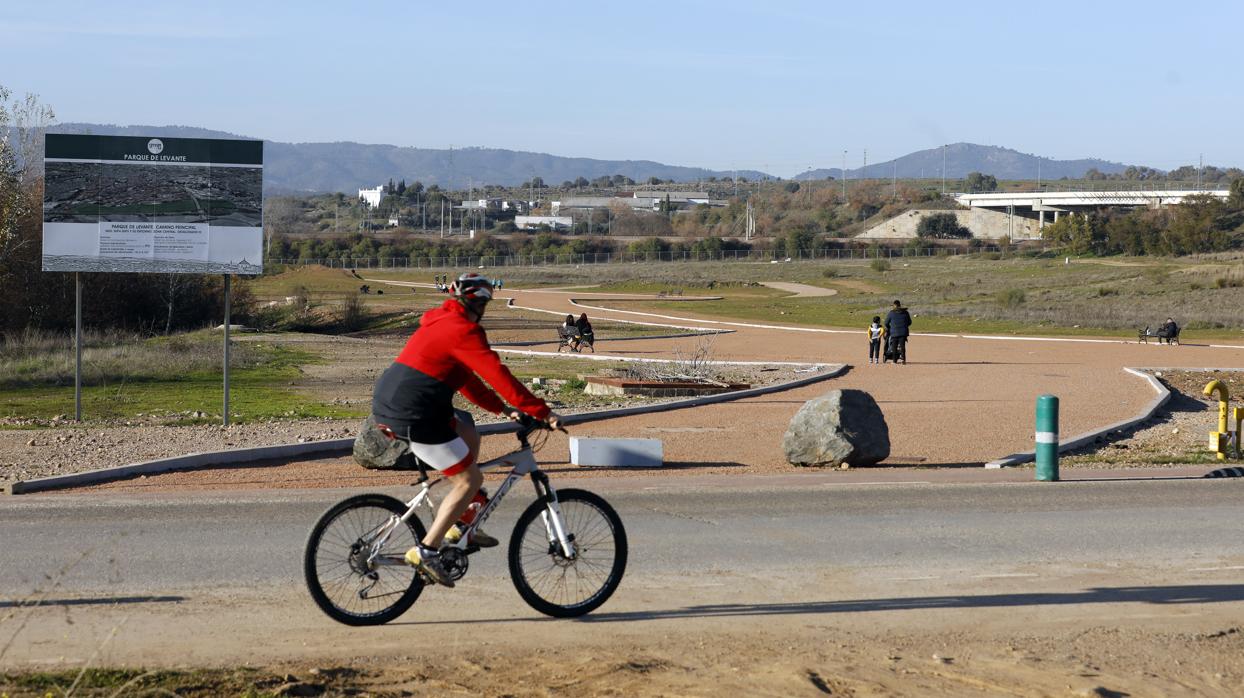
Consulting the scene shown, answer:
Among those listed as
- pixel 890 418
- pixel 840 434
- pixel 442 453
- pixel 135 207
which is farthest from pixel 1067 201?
pixel 442 453

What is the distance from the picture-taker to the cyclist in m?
7.07

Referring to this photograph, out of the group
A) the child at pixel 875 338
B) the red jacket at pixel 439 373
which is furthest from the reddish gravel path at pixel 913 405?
the red jacket at pixel 439 373

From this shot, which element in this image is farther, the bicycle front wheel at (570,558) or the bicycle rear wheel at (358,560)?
the bicycle front wheel at (570,558)

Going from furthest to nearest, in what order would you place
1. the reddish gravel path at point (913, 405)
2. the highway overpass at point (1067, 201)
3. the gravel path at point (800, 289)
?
the highway overpass at point (1067, 201), the gravel path at point (800, 289), the reddish gravel path at point (913, 405)

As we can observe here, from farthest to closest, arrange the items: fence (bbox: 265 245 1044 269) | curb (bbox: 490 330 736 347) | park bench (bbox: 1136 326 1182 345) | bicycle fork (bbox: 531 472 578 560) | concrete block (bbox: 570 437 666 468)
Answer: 1. fence (bbox: 265 245 1044 269)
2. park bench (bbox: 1136 326 1182 345)
3. curb (bbox: 490 330 736 347)
4. concrete block (bbox: 570 437 666 468)
5. bicycle fork (bbox: 531 472 578 560)

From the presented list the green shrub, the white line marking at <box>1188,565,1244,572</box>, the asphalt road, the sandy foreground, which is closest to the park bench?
the green shrub

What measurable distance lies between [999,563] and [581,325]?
91.8ft

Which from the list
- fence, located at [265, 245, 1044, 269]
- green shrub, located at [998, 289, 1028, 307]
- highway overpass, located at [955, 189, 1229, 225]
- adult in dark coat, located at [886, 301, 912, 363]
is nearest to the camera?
adult in dark coat, located at [886, 301, 912, 363]

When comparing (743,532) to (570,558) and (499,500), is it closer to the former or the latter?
(570,558)

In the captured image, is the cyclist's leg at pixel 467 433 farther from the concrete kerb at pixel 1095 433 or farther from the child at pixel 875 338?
the child at pixel 875 338

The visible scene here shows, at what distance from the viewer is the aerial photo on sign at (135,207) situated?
62.2 feet

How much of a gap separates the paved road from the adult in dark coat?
812 inches

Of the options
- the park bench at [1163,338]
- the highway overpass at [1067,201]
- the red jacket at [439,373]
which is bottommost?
the park bench at [1163,338]

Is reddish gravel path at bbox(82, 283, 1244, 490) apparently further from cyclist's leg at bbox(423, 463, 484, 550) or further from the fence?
the fence
